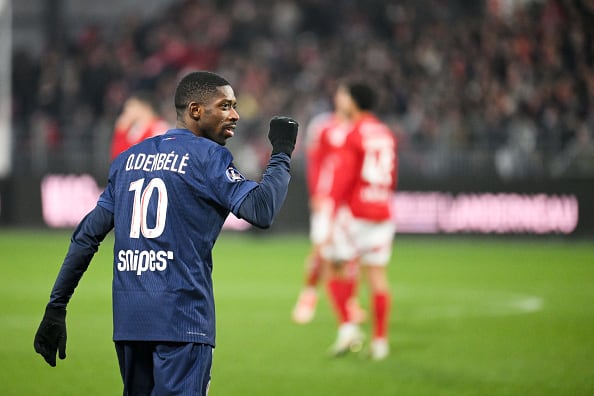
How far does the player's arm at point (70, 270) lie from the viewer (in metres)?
4.50

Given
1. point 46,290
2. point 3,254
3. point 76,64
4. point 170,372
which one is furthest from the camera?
point 76,64

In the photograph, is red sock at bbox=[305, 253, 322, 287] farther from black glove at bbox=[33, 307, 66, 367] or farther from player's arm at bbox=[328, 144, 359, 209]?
black glove at bbox=[33, 307, 66, 367]

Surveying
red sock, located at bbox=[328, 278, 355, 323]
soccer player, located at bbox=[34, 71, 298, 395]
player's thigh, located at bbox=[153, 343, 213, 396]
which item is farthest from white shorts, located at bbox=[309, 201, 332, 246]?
player's thigh, located at bbox=[153, 343, 213, 396]

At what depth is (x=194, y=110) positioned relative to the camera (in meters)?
4.53

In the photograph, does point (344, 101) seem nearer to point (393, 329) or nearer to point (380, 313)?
point (380, 313)

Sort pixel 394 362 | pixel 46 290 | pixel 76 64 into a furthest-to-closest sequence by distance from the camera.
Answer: pixel 76 64, pixel 46 290, pixel 394 362

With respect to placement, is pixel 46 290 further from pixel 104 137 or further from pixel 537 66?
pixel 537 66

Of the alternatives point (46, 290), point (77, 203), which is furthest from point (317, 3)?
point (46, 290)

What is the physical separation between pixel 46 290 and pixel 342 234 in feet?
17.8

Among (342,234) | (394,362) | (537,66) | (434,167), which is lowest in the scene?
(394,362)

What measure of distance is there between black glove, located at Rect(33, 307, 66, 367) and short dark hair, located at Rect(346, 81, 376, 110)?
5215 mm

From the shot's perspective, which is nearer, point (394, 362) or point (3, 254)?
point (394, 362)

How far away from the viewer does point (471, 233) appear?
20219mm

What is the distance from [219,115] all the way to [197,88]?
0.16 m
